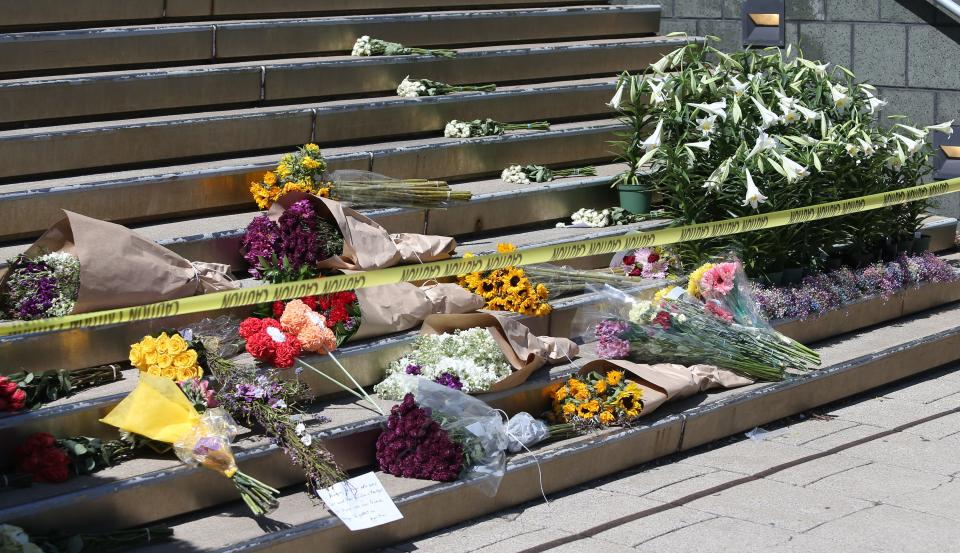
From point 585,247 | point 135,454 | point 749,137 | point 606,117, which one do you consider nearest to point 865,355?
point 749,137

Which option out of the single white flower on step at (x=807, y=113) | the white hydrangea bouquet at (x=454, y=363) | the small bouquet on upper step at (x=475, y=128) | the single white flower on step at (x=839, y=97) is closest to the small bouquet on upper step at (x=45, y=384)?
the white hydrangea bouquet at (x=454, y=363)

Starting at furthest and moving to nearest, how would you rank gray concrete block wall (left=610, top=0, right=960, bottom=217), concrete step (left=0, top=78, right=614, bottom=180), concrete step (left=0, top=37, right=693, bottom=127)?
gray concrete block wall (left=610, top=0, right=960, bottom=217) < concrete step (left=0, top=37, right=693, bottom=127) < concrete step (left=0, top=78, right=614, bottom=180)

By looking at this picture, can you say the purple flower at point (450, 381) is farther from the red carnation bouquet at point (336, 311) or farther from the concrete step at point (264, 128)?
the concrete step at point (264, 128)

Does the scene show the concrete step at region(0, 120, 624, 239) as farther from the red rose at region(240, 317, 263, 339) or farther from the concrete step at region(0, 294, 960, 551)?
the concrete step at region(0, 294, 960, 551)

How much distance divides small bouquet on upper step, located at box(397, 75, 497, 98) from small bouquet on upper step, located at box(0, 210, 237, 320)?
9.73ft

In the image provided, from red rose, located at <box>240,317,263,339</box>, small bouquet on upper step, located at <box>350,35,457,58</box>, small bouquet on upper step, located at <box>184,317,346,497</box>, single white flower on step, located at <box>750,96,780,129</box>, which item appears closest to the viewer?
small bouquet on upper step, located at <box>184,317,346,497</box>

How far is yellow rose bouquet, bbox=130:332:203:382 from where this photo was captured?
5.23m

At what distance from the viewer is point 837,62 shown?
9.63 meters

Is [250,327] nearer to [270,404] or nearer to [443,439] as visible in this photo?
[270,404]

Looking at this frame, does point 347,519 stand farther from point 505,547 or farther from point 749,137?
point 749,137

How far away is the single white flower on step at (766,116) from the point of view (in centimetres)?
721

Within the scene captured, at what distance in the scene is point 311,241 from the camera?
6207 mm

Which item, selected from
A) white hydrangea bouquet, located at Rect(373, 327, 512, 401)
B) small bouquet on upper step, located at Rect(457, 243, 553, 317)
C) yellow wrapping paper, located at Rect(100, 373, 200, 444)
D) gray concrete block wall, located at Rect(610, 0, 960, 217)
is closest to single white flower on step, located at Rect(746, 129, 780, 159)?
small bouquet on upper step, located at Rect(457, 243, 553, 317)

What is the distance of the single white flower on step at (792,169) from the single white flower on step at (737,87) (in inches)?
22.3
